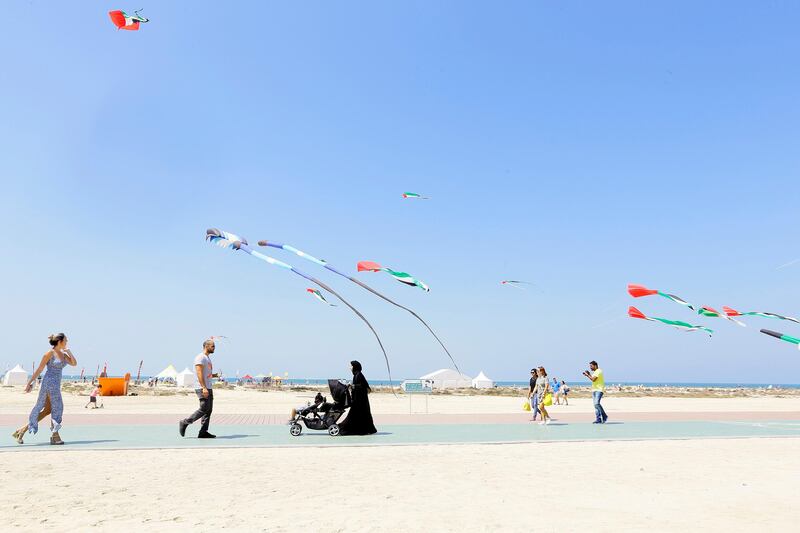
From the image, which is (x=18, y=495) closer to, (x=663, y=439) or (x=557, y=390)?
(x=663, y=439)

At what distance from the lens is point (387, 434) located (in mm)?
12430

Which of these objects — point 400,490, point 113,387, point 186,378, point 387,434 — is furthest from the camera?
point 186,378

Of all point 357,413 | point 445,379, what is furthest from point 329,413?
point 445,379

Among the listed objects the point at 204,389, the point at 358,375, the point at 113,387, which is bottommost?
the point at 113,387

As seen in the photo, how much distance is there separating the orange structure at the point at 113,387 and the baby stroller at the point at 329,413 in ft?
91.3

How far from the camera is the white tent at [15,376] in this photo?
183 feet

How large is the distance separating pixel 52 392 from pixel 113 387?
28066 mm

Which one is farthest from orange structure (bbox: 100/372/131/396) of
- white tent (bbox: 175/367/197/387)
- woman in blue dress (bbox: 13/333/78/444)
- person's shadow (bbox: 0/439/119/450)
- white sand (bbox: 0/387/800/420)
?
woman in blue dress (bbox: 13/333/78/444)

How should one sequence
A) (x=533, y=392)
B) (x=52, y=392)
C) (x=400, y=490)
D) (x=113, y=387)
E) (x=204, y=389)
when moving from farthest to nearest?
1. (x=113, y=387)
2. (x=533, y=392)
3. (x=204, y=389)
4. (x=52, y=392)
5. (x=400, y=490)

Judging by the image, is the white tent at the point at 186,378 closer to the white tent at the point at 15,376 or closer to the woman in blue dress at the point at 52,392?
the white tent at the point at 15,376

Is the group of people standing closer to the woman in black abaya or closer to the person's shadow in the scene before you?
the woman in black abaya

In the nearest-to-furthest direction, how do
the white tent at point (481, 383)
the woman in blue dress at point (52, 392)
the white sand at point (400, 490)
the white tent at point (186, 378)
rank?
the white sand at point (400, 490) → the woman in blue dress at point (52, 392) → the white tent at point (186, 378) → the white tent at point (481, 383)

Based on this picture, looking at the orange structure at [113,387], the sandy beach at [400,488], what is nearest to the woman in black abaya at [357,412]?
the sandy beach at [400,488]

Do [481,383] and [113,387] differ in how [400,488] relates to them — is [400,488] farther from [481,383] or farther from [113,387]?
[481,383]
